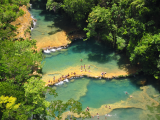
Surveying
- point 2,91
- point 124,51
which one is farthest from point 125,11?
point 2,91

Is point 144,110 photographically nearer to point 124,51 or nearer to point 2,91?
point 124,51

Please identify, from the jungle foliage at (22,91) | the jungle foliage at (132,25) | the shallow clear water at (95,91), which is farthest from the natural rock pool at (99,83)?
the jungle foliage at (22,91)

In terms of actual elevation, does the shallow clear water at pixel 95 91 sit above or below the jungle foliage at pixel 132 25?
below

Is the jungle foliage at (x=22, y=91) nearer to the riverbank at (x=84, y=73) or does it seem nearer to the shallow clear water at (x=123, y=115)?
the riverbank at (x=84, y=73)

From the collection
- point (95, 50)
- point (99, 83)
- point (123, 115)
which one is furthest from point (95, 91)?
point (95, 50)

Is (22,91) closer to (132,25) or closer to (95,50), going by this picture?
(95,50)

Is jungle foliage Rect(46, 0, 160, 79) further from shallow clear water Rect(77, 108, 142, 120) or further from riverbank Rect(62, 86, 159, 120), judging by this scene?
shallow clear water Rect(77, 108, 142, 120)
